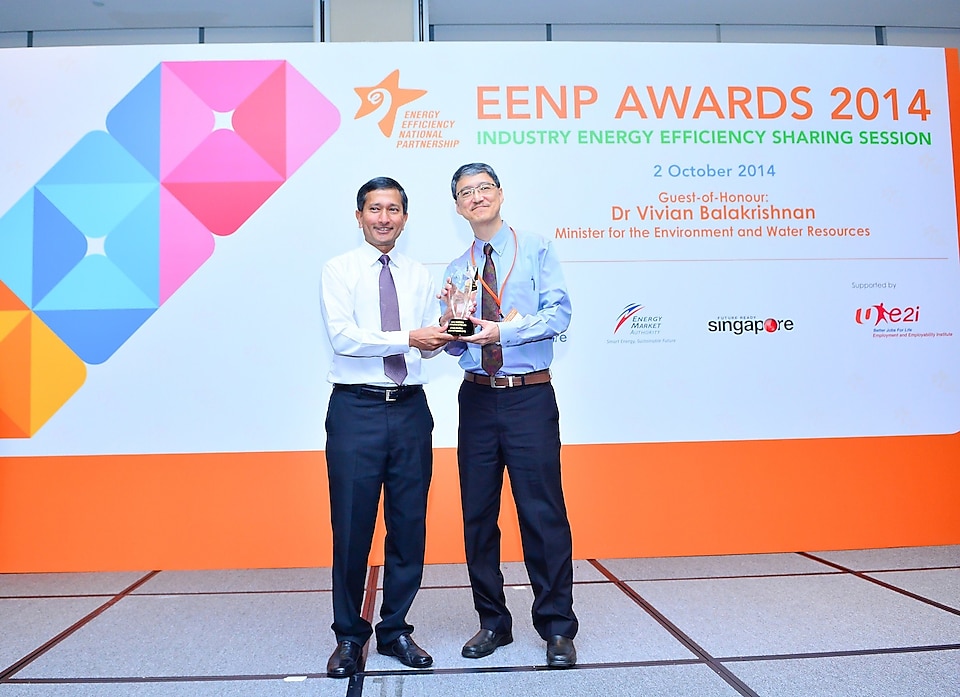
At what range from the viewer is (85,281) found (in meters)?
3.68

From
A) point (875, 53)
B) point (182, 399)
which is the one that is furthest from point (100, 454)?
point (875, 53)

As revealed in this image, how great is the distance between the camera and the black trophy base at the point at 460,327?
7.69 ft

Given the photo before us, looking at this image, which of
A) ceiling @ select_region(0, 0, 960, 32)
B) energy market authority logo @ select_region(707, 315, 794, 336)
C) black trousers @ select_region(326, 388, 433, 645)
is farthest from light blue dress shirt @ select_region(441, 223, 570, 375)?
ceiling @ select_region(0, 0, 960, 32)

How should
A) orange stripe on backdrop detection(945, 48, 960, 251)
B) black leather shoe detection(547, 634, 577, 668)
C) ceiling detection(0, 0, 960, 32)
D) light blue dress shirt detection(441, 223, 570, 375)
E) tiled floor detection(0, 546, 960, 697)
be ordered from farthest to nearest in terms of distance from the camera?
ceiling detection(0, 0, 960, 32)
orange stripe on backdrop detection(945, 48, 960, 251)
light blue dress shirt detection(441, 223, 570, 375)
black leather shoe detection(547, 634, 577, 668)
tiled floor detection(0, 546, 960, 697)

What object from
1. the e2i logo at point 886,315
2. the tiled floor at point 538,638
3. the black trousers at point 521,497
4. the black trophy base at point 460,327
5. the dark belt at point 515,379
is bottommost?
the tiled floor at point 538,638

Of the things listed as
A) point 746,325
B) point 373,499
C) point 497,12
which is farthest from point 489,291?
point 497,12

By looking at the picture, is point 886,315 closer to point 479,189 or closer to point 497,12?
point 479,189

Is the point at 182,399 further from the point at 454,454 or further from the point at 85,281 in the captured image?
the point at 454,454

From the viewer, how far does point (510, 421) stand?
2441 mm

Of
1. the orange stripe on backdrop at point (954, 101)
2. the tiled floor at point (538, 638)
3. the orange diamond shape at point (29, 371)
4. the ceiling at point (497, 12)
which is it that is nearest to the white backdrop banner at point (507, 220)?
the orange diamond shape at point (29, 371)

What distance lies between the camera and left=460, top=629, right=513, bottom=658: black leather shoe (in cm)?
240

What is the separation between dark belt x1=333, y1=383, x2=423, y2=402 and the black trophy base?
27 centimetres

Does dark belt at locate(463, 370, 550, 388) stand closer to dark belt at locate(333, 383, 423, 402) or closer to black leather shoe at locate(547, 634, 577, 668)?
dark belt at locate(333, 383, 423, 402)

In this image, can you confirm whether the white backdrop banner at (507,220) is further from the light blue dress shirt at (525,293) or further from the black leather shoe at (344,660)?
the black leather shoe at (344,660)
